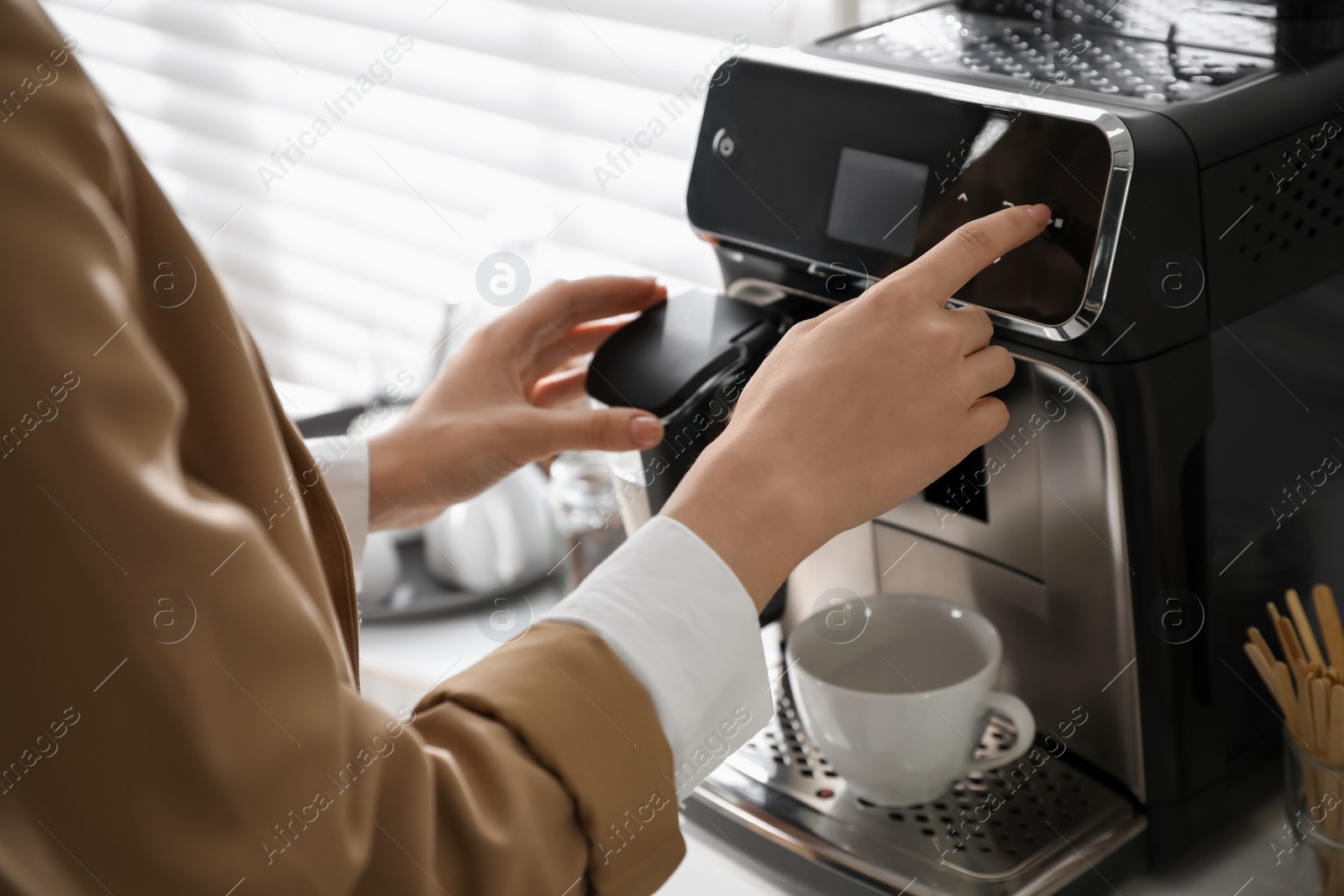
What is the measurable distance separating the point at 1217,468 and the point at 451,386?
1.42 ft

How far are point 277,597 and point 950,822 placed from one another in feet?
1.27

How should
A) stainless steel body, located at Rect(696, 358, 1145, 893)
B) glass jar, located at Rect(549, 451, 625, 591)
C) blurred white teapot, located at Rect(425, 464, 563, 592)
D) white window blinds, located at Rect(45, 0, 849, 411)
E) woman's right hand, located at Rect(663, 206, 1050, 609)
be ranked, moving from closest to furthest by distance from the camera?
woman's right hand, located at Rect(663, 206, 1050, 609) < stainless steel body, located at Rect(696, 358, 1145, 893) < glass jar, located at Rect(549, 451, 625, 591) < blurred white teapot, located at Rect(425, 464, 563, 592) < white window blinds, located at Rect(45, 0, 849, 411)

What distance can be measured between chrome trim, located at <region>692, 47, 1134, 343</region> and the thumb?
0.12m

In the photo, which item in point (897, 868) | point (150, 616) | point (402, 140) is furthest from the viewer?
point (402, 140)

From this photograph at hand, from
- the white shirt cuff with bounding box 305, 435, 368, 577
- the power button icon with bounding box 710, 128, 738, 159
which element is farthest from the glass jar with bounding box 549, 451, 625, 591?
the power button icon with bounding box 710, 128, 738, 159

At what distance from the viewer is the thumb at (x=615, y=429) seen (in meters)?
0.62

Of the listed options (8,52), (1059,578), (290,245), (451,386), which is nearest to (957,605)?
(1059,578)

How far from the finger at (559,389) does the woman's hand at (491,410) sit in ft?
0.04

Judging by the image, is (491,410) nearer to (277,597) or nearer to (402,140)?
(277,597)

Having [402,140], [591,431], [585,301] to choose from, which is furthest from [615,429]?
[402,140]

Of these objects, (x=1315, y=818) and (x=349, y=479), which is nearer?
(x=1315, y=818)

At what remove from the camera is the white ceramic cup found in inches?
24.1

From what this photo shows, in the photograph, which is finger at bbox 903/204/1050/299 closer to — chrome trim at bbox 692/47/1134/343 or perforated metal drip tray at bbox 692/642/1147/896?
chrome trim at bbox 692/47/1134/343

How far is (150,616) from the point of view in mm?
381
